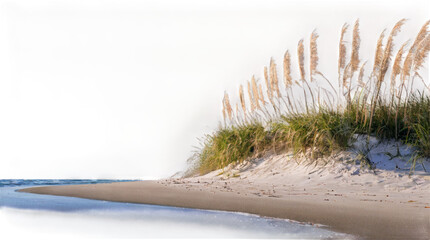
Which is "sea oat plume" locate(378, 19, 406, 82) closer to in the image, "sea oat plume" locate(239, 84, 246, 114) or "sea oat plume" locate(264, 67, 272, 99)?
"sea oat plume" locate(264, 67, 272, 99)

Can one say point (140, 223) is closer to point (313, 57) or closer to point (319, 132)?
point (319, 132)

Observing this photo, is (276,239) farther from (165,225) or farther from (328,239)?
(165,225)

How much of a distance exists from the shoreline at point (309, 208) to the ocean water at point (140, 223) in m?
0.19

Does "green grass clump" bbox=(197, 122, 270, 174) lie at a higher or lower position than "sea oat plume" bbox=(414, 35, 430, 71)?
lower

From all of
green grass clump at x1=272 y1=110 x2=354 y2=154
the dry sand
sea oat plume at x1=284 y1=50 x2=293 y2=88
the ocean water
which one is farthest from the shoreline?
sea oat plume at x1=284 y1=50 x2=293 y2=88

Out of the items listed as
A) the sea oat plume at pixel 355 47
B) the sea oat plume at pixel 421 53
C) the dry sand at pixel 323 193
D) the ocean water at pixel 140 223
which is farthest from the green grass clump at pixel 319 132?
the ocean water at pixel 140 223

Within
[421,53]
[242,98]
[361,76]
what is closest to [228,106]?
[242,98]

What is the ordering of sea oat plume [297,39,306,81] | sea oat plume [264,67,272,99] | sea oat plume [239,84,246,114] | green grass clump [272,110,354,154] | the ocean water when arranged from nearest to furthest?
1. the ocean water
2. green grass clump [272,110,354,154]
3. sea oat plume [297,39,306,81]
4. sea oat plume [264,67,272,99]
5. sea oat plume [239,84,246,114]

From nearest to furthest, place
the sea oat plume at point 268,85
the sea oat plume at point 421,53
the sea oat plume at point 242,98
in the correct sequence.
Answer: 1. the sea oat plume at point 421,53
2. the sea oat plume at point 268,85
3. the sea oat plume at point 242,98

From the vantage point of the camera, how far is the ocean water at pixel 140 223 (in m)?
2.35

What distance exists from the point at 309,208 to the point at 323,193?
983mm

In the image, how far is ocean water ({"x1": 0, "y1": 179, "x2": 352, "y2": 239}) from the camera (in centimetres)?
235

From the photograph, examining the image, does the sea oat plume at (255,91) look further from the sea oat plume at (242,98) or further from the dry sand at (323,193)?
the dry sand at (323,193)

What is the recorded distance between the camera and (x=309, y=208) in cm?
323
